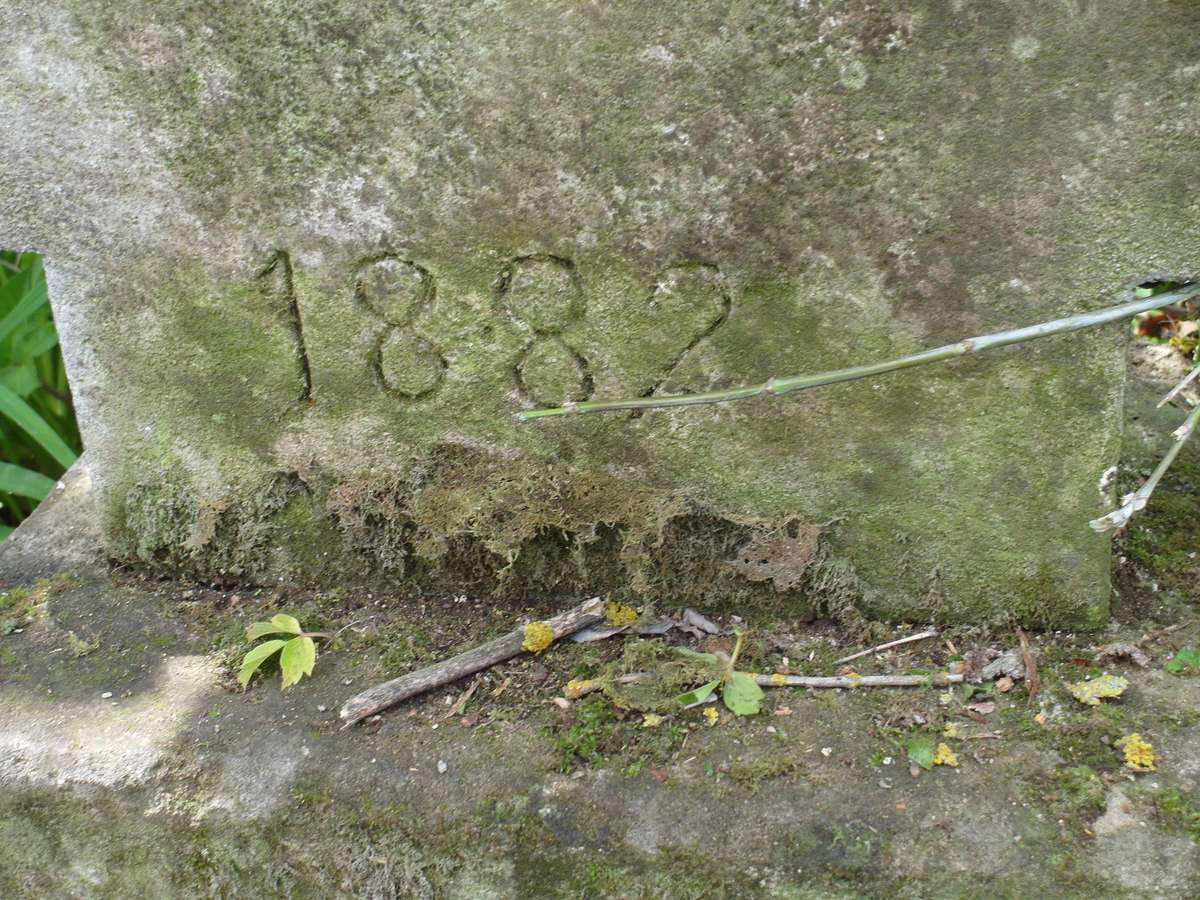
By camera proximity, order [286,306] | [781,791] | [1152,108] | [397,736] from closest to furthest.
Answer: [1152,108]
[781,791]
[397,736]
[286,306]

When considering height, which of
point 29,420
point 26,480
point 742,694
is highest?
point 29,420

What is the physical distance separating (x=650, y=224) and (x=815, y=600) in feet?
2.62

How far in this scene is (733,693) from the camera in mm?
1817

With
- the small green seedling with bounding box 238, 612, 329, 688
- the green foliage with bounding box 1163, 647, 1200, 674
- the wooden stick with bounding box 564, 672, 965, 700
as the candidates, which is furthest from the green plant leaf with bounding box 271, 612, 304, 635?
the green foliage with bounding box 1163, 647, 1200, 674

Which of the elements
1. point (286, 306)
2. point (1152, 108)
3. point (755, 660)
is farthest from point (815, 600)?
point (286, 306)

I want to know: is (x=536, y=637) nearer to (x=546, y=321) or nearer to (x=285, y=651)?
(x=285, y=651)

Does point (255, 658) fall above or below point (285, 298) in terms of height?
below

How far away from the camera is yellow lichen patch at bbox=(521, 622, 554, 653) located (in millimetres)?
1958

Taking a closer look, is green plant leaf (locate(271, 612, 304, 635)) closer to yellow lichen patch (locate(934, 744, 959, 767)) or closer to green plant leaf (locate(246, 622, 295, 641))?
green plant leaf (locate(246, 622, 295, 641))

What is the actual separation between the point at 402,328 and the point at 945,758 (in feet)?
3.96

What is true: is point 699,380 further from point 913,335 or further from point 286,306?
point 286,306

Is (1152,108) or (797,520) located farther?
(797,520)

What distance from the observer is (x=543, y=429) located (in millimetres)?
1934

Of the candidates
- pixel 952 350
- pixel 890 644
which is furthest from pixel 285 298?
pixel 890 644
